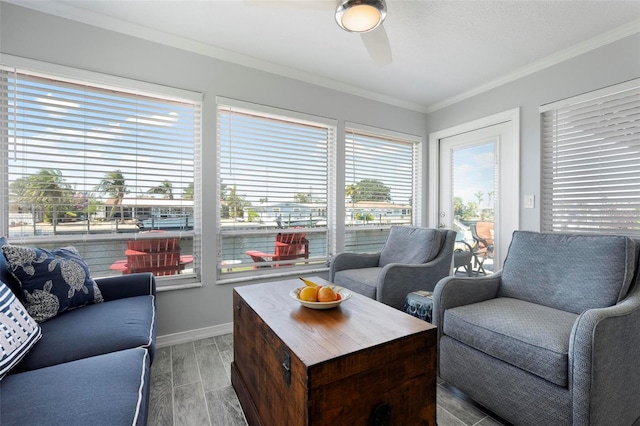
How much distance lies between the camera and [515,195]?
3.08m

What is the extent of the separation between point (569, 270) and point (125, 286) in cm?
284

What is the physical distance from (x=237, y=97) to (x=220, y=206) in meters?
1.05

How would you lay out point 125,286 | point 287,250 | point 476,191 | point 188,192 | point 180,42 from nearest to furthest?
point 125,286 < point 180,42 < point 188,192 < point 287,250 < point 476,191

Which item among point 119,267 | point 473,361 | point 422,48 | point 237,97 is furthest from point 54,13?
point 473,361

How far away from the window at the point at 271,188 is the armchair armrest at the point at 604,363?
2370 millimetres

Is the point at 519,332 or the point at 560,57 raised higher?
the point at 560,57

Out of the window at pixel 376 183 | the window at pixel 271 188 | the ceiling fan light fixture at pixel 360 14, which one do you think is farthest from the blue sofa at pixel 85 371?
A: the window at pixel 376 183

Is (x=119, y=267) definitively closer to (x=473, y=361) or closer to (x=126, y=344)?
(x=126, y=344)

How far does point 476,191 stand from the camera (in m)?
3.56

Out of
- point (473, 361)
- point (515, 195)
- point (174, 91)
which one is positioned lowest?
point (473, 361)

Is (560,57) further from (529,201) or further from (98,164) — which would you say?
(98,164)

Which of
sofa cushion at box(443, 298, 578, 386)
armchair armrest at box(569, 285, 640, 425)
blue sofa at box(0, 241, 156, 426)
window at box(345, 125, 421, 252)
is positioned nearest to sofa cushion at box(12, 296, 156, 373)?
blue sofa at box(0, 241, 156, 426)

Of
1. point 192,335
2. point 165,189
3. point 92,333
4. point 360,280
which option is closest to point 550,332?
point 360,280

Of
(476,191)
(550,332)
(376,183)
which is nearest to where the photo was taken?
(550,332)
